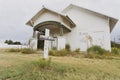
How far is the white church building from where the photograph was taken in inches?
696

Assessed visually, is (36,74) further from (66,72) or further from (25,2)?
(25,2)

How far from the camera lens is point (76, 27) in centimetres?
1956

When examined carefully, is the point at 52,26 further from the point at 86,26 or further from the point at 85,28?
the point at 86,26

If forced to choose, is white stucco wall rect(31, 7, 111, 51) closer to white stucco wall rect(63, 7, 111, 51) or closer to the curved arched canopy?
→ white stucco wall rect(63, 7, 111, 51)

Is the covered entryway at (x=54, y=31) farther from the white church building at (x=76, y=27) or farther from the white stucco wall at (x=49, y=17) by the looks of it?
the white stucco wall at (x=49, y=17)

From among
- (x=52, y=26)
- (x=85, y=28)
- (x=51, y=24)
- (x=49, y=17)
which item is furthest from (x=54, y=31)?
(x=85, y=28)

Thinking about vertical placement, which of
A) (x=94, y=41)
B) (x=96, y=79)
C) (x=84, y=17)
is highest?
(x=84, y=17)

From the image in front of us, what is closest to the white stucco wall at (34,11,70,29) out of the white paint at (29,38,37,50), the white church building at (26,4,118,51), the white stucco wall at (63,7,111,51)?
the white church building at (26,4,118,51)

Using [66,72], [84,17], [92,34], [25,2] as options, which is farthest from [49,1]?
[66,72]

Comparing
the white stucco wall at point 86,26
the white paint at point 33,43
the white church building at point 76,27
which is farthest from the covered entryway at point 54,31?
the white stucco wall at point 86,26

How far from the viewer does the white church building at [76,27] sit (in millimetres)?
17672

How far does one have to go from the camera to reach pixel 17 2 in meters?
21.4

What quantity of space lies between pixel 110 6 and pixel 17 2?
1369cm

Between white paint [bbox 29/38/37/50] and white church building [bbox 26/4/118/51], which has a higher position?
white church building [bbox 26/4/118/51]
